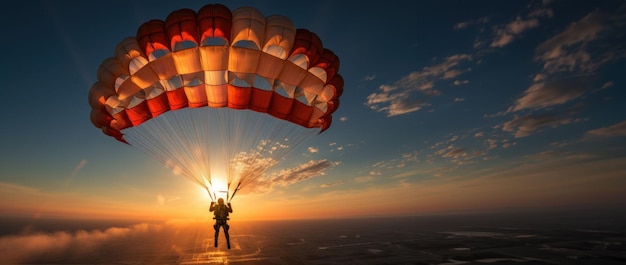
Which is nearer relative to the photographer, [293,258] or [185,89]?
[185,89]

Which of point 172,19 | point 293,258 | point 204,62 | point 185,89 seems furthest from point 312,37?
point 293,258

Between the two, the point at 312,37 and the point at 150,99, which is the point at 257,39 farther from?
the point at 150,99

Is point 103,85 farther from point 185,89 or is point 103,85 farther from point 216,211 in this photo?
point 216,211

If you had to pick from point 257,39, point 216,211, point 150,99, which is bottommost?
point 216,211

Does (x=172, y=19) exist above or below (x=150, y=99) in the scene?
above

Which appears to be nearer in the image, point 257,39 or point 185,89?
point 257,39

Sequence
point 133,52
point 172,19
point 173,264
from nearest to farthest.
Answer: point 172,19, point 133,52, point 173,264

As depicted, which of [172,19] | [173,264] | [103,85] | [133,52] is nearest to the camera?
[172,19]

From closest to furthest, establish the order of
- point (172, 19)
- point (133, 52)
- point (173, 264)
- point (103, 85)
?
point (172, 19) < point (133, 52) < point (103, 85) < point (173, 264)

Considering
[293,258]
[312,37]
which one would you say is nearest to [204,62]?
[312,37]
